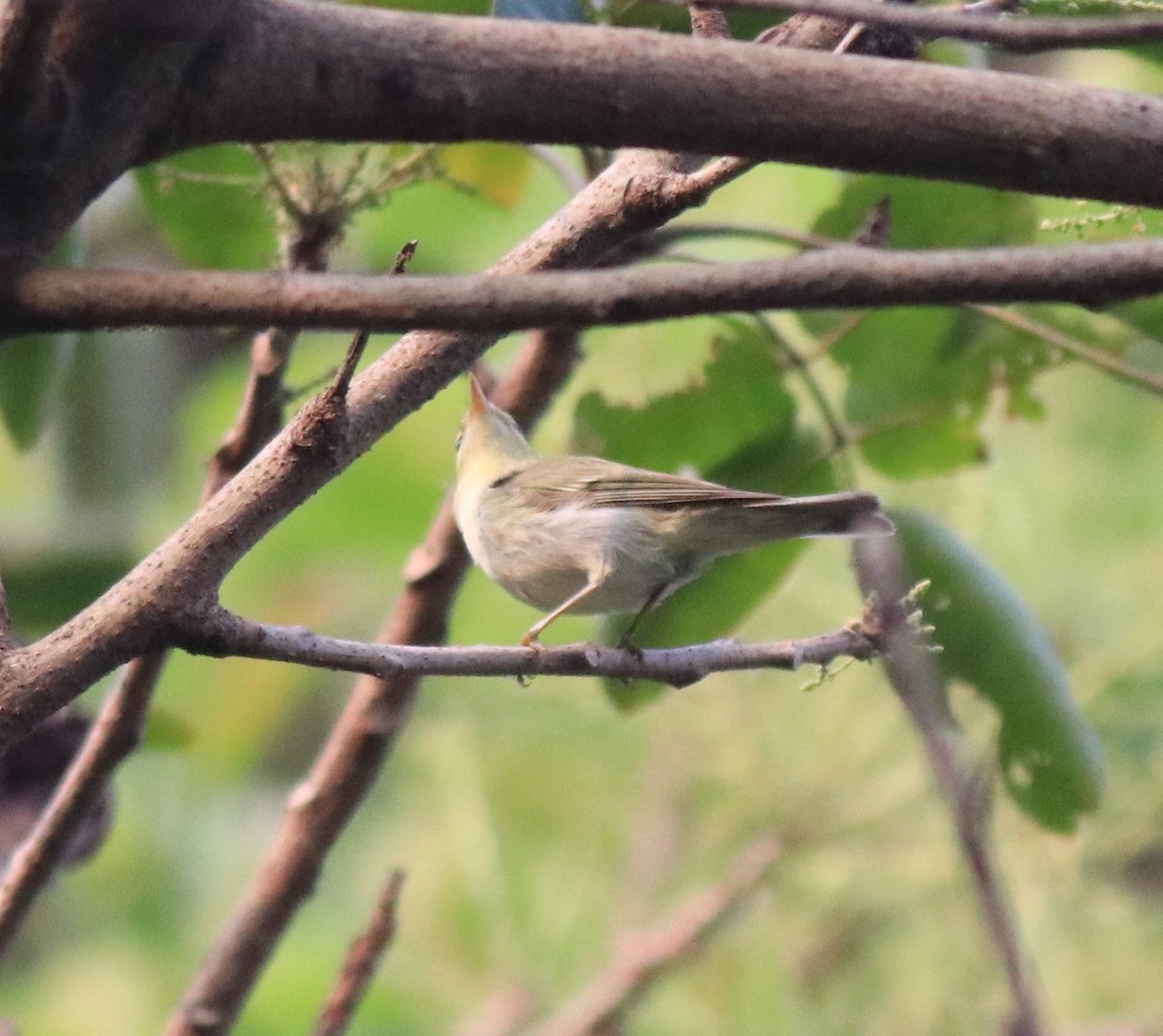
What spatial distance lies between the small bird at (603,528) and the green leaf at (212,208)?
0.32m

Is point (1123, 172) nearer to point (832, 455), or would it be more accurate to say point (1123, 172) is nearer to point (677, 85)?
point (677, 85)

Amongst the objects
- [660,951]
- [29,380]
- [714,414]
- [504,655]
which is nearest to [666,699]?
[660,951]

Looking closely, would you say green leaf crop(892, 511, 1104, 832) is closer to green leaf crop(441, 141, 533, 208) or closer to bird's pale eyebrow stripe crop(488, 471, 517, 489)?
bird's pale eyebrow stripe crop(488, 471, 517, 489)

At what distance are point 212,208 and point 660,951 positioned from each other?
1.11 meters

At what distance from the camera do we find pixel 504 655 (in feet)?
2.89

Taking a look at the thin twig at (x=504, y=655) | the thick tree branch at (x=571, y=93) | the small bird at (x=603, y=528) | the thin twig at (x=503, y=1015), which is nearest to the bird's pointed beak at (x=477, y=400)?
the small bird at (x=603, y=528)

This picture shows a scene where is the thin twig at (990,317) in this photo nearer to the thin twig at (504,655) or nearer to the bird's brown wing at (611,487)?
the bird's brown wing at (611,487)

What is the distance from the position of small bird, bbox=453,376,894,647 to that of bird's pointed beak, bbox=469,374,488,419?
0.04 feet

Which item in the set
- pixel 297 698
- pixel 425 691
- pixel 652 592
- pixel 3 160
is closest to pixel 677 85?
pixel 3 160

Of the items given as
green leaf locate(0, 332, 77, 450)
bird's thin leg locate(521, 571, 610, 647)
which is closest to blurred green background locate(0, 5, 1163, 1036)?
bird's thin leg locate(521, 571, 610, 647)

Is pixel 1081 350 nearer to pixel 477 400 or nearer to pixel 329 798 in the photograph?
pixel 477 400

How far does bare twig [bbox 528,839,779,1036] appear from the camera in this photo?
74.5 inches

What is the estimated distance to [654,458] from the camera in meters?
1.53

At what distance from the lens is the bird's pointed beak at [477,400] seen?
1.67 metres
